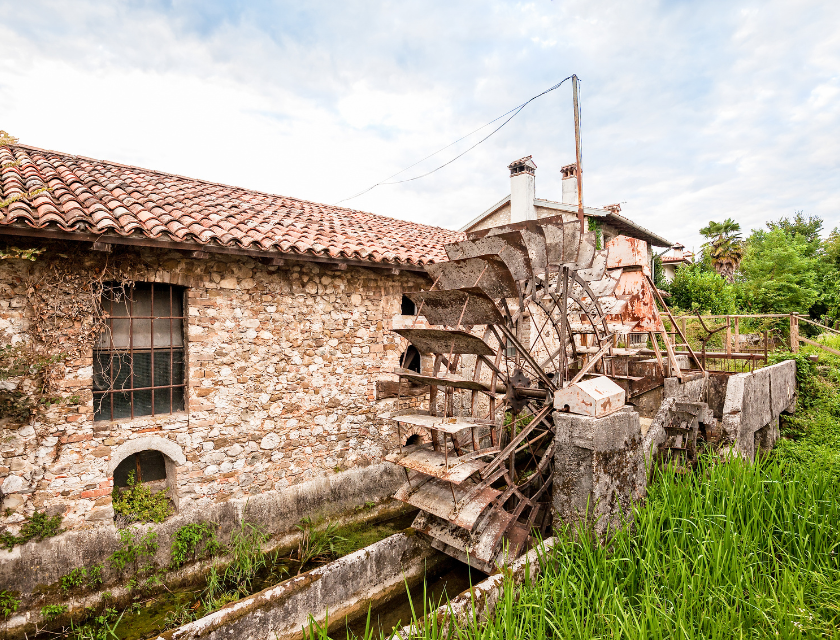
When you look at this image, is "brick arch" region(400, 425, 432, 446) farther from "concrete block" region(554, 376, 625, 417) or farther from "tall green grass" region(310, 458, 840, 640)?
"tall green grass" region(310, 458, 840, 640)

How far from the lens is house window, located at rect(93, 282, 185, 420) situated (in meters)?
4.41

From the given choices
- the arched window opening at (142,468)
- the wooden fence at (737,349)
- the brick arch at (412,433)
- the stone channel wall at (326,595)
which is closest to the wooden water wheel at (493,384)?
the stone channel wall at (326,595)

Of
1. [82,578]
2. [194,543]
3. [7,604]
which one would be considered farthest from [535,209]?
[7,604]

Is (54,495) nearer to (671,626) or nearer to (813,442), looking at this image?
(671,626)

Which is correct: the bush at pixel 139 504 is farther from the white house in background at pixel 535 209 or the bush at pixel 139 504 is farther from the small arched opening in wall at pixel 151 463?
the white house in background at pixel 535 209

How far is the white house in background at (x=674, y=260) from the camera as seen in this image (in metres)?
19.3

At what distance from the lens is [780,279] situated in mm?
14406

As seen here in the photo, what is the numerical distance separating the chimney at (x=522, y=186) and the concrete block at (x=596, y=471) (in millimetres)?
8579

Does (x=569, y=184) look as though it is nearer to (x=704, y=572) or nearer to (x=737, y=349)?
(x=737, y=349)

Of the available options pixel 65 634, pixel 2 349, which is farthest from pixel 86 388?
pixel 65 634

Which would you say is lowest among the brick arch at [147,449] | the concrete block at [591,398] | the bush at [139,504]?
the bush at [139,504]

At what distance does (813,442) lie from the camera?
5449 mm

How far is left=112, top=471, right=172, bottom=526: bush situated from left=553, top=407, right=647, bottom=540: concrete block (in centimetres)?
404

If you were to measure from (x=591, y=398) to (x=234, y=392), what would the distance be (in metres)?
3.85
